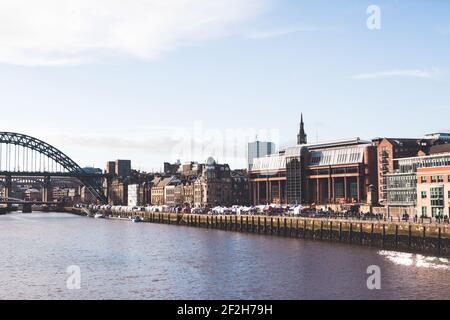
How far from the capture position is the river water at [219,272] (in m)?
47.6

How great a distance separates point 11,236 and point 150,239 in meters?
27.5

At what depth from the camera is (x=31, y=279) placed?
55.1 metres

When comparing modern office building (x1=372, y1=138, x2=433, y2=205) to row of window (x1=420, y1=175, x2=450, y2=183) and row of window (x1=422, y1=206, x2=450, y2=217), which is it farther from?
row of window (x1=422, y1=206, x2=450, y2=217)

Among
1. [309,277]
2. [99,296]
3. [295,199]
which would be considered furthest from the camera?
[295,199]

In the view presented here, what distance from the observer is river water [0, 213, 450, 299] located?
156ft

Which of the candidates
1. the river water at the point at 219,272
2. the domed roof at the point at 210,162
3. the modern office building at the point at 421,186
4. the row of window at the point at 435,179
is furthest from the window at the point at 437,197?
the domed roof at the point at 210,162

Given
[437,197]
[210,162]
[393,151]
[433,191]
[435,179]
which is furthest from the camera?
[210,162]

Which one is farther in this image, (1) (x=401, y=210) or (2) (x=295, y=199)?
(2) (x=295, y=199)

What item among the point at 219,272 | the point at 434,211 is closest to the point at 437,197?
the point at 434,211

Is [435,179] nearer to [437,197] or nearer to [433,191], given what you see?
[433,191]

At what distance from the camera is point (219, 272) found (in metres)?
58.3
